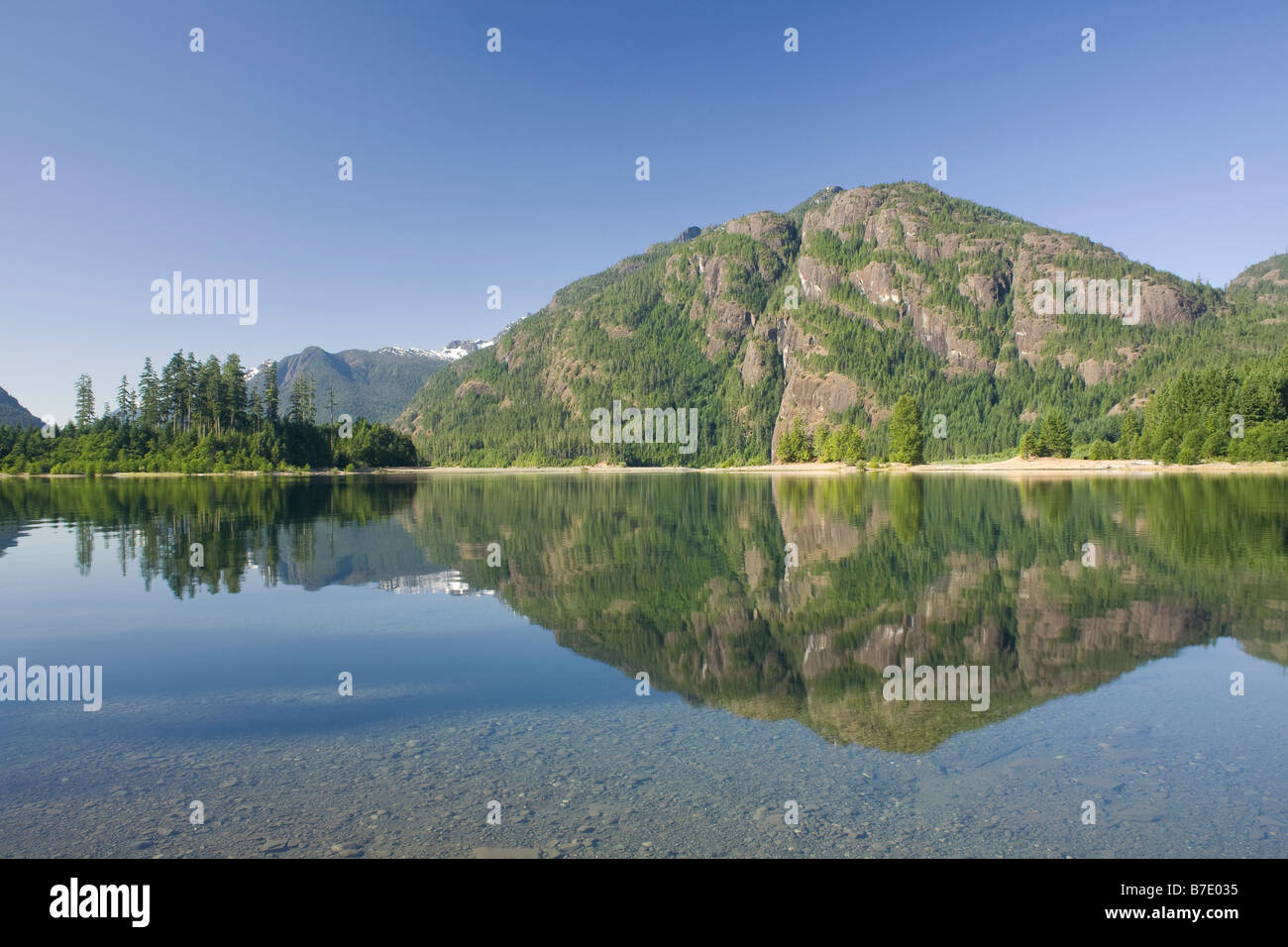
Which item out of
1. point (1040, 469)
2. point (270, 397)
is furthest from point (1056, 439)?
point (270, 397)

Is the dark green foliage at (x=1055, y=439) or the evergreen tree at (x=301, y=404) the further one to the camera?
the evergreen tree at (x=301, y=404)

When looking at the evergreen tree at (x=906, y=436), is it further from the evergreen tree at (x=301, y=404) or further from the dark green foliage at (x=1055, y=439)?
the evergreen tree at (x=301, y=404)

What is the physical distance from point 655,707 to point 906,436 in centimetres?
18136

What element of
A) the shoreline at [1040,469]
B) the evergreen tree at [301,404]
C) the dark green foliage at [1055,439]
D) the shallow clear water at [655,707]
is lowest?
the shallow clear water at [655,707]

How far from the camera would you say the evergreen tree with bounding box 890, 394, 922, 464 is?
594ft

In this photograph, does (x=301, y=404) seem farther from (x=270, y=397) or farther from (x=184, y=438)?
(x=184, y=438)

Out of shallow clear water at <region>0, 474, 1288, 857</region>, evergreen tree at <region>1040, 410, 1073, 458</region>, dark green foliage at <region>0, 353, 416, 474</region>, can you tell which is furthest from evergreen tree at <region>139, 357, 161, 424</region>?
evergreen tree at <region>1040, 410, 1073, 458</region>

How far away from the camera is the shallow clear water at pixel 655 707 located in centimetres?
870

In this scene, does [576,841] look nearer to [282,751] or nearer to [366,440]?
[282,751]

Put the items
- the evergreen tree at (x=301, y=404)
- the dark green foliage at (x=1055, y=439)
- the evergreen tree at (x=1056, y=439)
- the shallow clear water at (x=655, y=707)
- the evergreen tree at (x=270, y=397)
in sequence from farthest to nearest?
the evergreen tree at (x=301, y=404) < the evergreen tree at (x=270, y=397) < the dark green foliage at (x=1055, y=439) < the evergreen tree at (x=1056, y=439) < the shallow clear water at (x=655, y=707)

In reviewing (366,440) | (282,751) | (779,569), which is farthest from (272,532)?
(366,440)

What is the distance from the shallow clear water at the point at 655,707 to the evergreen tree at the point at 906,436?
15643cm

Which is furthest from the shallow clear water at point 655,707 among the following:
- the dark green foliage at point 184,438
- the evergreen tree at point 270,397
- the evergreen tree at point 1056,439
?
the evergreen tree at point 270,397
